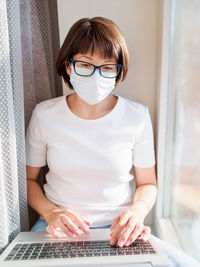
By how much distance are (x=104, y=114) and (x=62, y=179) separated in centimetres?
32

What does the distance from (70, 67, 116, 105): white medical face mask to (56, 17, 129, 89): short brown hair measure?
7cm

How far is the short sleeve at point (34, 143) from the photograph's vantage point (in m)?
1.17

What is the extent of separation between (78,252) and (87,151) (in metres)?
0.39

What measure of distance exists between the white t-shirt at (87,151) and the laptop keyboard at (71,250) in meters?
0.22

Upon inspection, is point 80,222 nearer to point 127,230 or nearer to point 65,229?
point 65,229

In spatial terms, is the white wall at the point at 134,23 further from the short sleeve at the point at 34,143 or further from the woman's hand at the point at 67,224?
the woman's hand at the point at 67,224

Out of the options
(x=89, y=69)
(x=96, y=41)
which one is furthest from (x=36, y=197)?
(x=96, y=41)

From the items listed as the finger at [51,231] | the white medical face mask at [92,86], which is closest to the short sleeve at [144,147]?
the white medical face mask at [92,86]

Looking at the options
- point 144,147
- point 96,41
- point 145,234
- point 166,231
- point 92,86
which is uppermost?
point 96,41

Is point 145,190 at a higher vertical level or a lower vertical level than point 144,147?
lower

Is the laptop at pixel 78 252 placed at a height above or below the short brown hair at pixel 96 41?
below

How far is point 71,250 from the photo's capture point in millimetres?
905

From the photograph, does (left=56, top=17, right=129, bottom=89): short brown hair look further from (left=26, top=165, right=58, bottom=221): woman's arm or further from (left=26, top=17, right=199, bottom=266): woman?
(left=26, top=165, right=58, bottom=221): woman's arm

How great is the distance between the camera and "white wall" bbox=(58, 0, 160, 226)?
1.30 m
